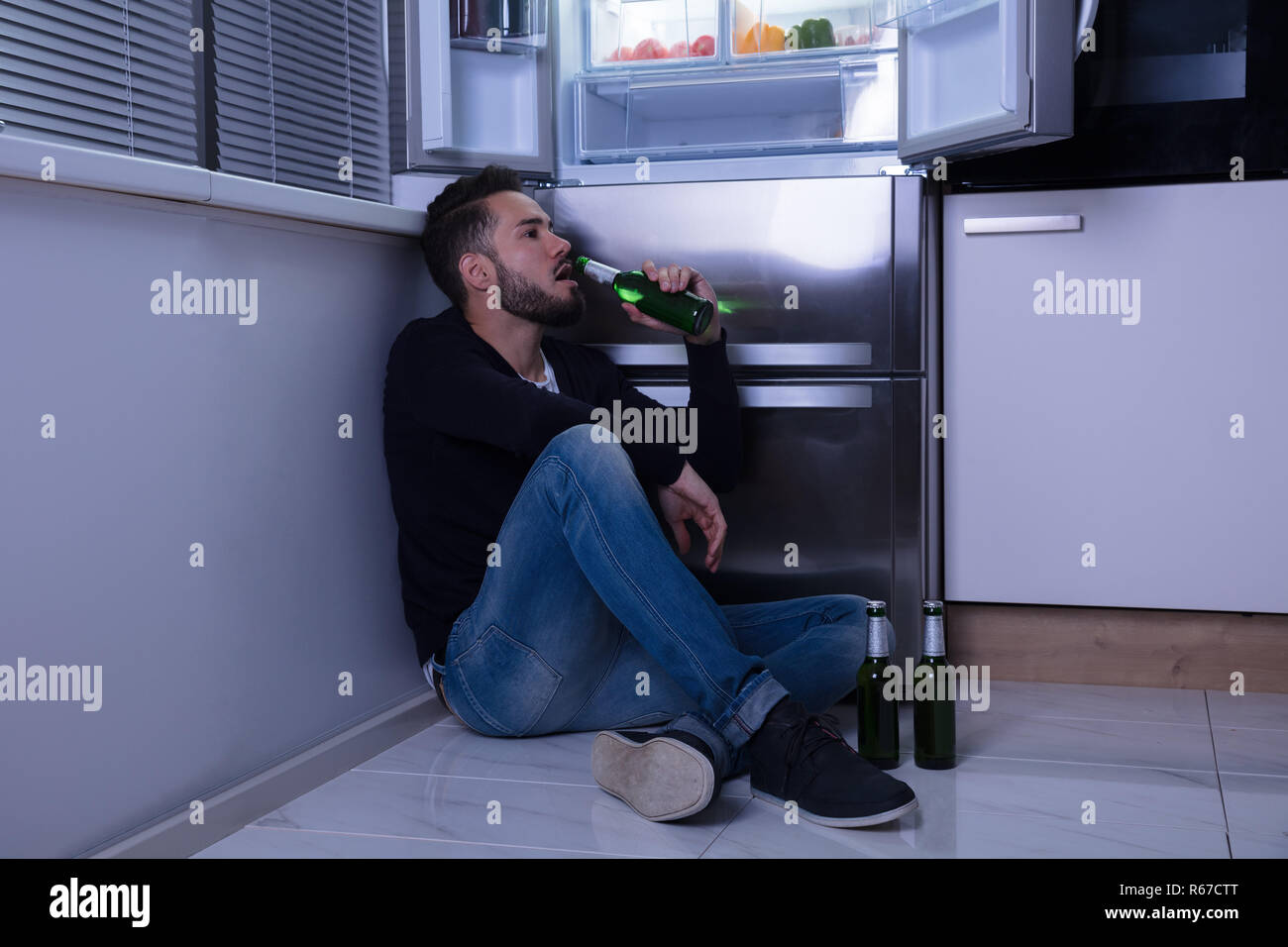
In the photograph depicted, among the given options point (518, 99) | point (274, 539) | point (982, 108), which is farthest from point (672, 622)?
point (518, 99)

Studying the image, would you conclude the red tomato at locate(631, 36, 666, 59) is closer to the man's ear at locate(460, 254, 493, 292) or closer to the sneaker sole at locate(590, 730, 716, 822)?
the man's ear at locate(460, 254, 493, 292)

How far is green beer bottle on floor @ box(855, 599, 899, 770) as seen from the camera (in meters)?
1.63

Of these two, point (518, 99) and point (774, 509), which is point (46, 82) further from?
point (774, 509)

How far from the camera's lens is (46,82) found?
6.93 ft

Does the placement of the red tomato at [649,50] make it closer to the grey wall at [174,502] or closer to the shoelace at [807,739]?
the grey wall at [174,502]

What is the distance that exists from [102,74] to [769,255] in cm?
123

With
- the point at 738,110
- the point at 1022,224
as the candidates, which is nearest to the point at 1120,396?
the point at 1022,224

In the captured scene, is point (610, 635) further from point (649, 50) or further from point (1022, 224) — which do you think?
point (649, 50)

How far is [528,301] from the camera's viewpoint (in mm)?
1849

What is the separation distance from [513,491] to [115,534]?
0.60 meters

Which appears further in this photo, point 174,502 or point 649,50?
point 649,50

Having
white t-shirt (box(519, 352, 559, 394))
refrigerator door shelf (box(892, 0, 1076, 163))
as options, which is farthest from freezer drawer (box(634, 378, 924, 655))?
refrigerator door shelf (box(892, 0, 1076, 163))

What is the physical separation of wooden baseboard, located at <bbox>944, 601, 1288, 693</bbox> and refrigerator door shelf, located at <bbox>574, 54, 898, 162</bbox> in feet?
2.89
